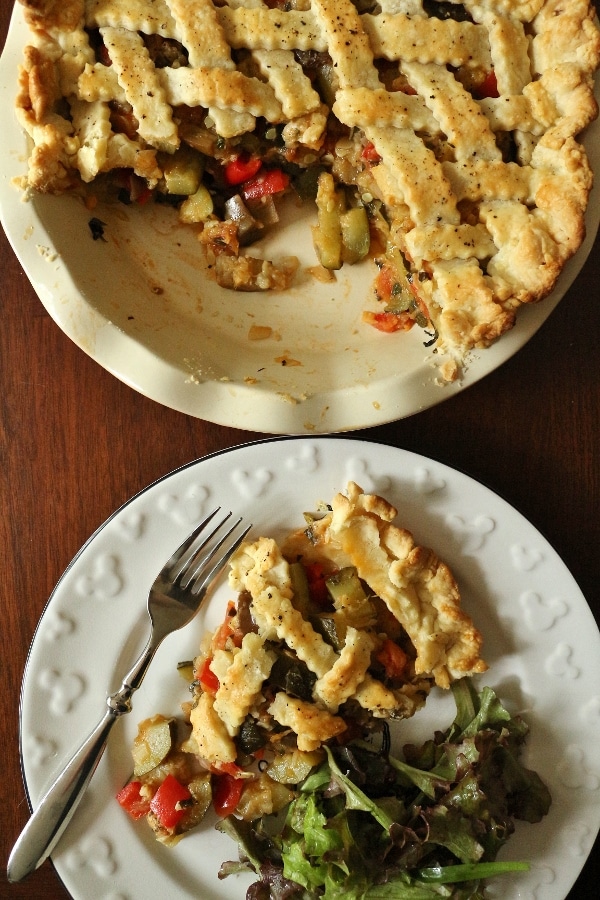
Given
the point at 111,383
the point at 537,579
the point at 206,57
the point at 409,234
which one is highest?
the point at 206,57

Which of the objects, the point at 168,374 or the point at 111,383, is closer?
the point at 168,374

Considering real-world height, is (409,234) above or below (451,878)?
above

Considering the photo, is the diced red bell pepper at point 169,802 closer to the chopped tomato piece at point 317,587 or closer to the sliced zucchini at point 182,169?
the chopped tomato piece at point 317,587

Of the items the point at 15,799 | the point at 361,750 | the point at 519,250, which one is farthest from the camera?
the point at 15,799

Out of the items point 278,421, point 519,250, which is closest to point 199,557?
point 278,421

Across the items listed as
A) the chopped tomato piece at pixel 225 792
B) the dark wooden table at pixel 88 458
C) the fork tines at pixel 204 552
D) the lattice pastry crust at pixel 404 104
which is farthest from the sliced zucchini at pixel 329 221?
the chopped tomato piece at pixel 225 792

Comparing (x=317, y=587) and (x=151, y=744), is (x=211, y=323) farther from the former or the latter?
(x=151, y=744)

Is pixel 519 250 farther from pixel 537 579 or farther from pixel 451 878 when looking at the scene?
pixel 451 878

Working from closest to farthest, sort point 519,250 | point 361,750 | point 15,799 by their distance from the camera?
point 519,250 < point 361,750 < point 15,799
